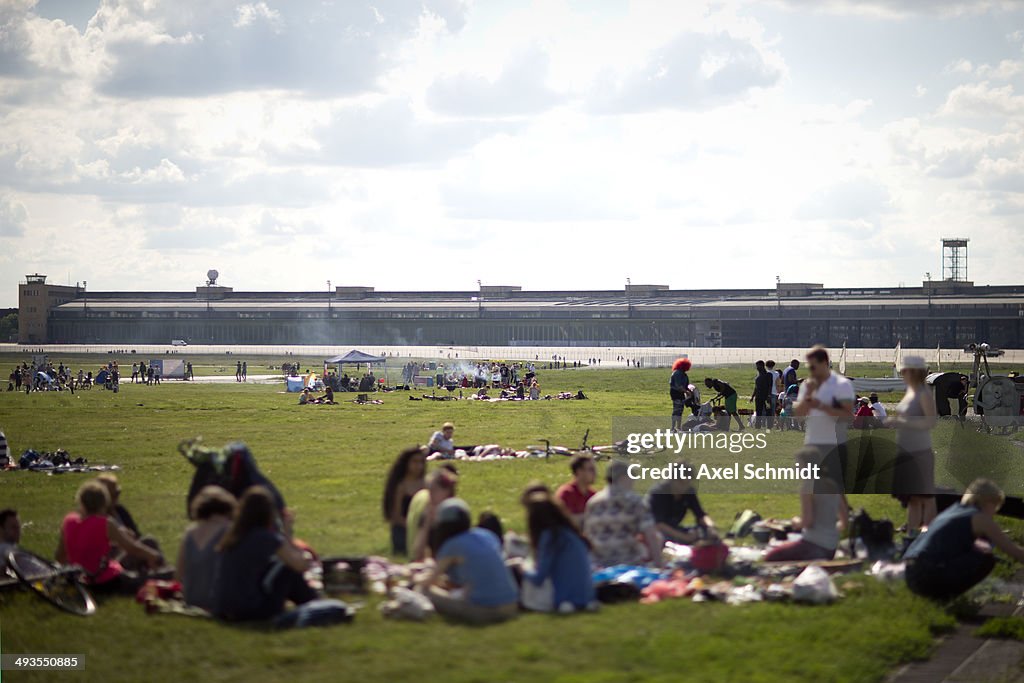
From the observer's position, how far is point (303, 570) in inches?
421

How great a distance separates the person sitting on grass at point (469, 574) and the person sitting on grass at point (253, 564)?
1.21 m

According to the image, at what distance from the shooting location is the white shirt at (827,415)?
13.5 meters

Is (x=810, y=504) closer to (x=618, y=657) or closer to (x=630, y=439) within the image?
(x=618, y=657)

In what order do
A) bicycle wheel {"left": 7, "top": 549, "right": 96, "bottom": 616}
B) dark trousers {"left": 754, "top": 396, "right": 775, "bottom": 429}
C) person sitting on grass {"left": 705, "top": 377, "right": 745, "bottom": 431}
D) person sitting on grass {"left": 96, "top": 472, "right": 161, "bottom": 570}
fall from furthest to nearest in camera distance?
dark trousers {"left": 754, "top": 396, "right": 775, "bottom": 429} → person sitting on grass {"left": 705, "top": 377, "right": 745, "bottom": 431} → person sitting on grass {"left": 96, "top": 472, "right": 161, "bottom": 570} → bicycle wheel {"left": 7, "top": 549, "right": 96, "bottom": 616}

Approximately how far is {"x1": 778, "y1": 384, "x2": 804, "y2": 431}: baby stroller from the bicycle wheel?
63.9ft

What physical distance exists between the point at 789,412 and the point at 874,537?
610 inches

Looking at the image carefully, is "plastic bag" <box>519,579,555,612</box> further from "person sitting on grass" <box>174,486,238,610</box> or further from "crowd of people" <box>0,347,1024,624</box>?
"person sitting on grass" <box>174,486,238,610</box>

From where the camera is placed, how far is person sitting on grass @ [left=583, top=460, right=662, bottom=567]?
12297mm

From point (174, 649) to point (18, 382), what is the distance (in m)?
51.1

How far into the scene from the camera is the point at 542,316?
527 feet

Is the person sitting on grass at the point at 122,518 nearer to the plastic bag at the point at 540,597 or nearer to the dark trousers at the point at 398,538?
the dark trousers at the point at 398,538

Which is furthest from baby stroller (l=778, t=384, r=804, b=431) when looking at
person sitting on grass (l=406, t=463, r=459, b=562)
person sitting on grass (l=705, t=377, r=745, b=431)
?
person sitting on grass (l=406, t=463, r=459, b=562)

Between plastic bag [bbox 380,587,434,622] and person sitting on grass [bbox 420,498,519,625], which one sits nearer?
person sitting on grass [bbox 420,498,519,625]

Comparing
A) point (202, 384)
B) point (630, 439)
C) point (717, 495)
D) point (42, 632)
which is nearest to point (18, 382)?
point (202, 384)
